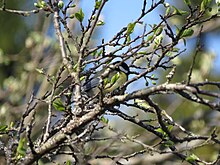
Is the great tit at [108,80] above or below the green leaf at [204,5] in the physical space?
below

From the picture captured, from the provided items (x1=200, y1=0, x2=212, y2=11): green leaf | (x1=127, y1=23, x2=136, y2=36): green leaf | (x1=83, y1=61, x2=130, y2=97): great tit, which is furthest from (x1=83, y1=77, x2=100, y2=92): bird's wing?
(x1=200, y1=0, x2=212, y2=11): green leaf

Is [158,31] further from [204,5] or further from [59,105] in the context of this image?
→ [59,105]

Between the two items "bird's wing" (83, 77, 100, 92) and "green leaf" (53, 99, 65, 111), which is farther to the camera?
"bird's wing" (83, 77, 100, 92)

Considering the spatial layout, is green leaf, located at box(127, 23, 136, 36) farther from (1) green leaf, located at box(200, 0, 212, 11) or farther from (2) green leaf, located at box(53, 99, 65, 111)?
(2) green leaf, located at box(53, 99, 65, 111)

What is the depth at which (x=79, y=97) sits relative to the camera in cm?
167

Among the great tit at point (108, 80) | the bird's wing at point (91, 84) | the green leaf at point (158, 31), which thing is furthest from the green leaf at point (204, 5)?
the bird's wing at point (91, 84)

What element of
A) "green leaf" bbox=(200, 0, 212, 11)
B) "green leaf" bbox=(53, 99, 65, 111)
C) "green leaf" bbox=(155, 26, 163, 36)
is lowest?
"green leaf" bbox=(53, 99, 65, 111)

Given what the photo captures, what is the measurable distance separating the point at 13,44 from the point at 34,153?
10344 millimetres

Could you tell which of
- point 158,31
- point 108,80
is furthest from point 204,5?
point 108,80

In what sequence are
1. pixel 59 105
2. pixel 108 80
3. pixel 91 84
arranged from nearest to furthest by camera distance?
1. pixel 59 105
2. pixel 108 80
3. pixel 91 84

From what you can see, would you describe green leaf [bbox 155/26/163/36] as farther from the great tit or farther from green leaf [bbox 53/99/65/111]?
green leaf [bbox 53/99/65/111]

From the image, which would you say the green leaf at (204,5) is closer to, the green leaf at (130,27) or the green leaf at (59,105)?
the green leaf at (130,27)

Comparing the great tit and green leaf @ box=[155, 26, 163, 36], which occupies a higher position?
green leaf @ box=[155, 26, 163, 36]

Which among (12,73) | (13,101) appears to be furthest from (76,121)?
(12,73)
